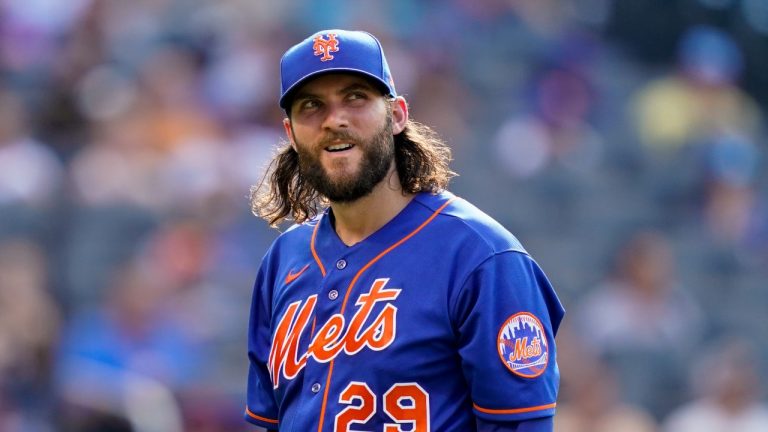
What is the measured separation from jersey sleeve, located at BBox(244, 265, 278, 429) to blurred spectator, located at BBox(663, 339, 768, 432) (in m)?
4.76

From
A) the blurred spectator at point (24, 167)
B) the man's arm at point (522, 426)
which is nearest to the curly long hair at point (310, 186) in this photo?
the man's arm at point (522, 426)

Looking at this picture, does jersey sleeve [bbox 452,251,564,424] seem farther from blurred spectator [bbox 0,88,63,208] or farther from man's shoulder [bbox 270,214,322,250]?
blurred spectator [bbox 0,88,63,208]

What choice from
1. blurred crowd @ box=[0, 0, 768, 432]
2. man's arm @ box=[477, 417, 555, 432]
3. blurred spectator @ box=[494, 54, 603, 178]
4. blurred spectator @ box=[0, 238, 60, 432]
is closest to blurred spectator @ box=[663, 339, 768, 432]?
blurred crowd @ box=[0, 0, 768, 432]

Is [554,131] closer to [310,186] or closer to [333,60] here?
[310,186]

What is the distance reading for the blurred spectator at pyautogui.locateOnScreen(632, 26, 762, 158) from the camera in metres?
9.34

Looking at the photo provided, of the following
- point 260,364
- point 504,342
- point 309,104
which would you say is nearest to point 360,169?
point 309,104

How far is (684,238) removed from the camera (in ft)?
29.7

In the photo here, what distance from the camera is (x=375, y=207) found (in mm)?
3049

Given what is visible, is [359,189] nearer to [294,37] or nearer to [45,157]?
[45,157]

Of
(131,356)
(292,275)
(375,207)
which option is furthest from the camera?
(131,356)

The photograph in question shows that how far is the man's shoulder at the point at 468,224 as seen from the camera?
113 inches

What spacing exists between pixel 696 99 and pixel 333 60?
22.7 feet

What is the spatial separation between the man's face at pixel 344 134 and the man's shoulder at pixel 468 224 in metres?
0.16

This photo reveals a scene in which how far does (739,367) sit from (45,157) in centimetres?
437
